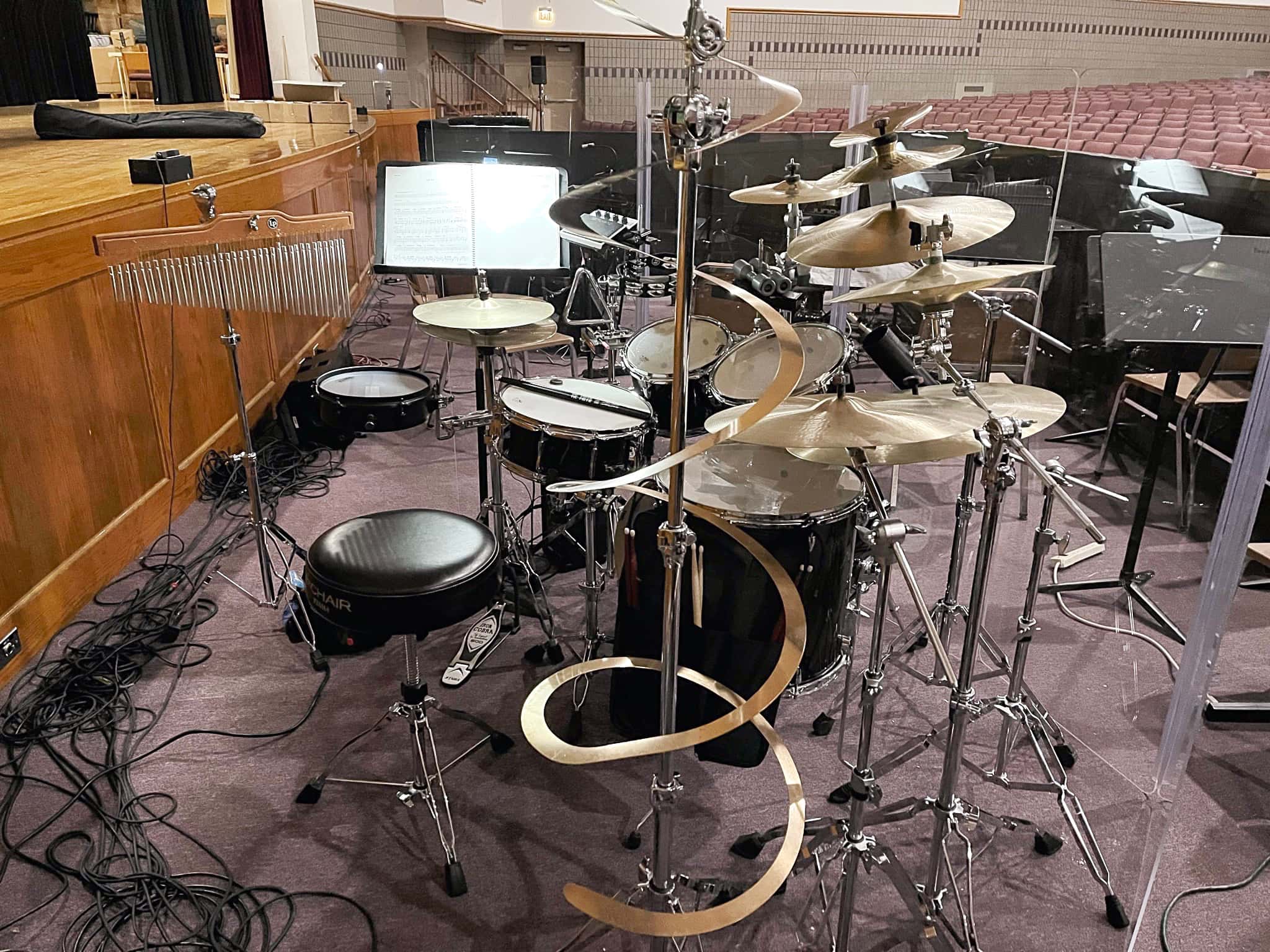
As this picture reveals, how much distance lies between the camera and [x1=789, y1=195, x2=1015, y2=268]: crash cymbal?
5.04 feet

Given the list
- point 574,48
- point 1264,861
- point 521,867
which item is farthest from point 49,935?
point 574,48

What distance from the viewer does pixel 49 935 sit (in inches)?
65.3

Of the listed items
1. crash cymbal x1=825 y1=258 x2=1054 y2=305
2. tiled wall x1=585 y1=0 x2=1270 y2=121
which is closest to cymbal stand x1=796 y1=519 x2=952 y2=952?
crash cymbal x1=825 y1=258 x2=1054 y2=305

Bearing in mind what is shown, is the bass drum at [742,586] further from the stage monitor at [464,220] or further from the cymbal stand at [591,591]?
the stage monitor at [464,220]

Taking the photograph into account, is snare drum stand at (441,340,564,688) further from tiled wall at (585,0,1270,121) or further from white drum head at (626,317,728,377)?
tiled wall at (585,0,1270,121)

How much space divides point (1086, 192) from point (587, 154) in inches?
140

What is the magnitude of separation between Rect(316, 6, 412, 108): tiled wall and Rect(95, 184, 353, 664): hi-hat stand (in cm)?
782

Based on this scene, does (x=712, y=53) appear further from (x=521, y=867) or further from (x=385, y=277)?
(x=385, y=277)

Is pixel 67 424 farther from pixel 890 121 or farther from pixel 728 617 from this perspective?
pixel 890 121

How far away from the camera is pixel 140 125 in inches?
191

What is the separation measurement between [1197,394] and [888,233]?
4.67 feet

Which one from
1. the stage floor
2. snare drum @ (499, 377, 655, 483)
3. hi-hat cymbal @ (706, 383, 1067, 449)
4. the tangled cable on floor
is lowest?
the stage floor

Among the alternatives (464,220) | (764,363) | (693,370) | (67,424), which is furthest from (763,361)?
(67,424)

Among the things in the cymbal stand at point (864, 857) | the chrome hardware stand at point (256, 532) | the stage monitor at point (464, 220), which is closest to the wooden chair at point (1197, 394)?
the cymbal stand at point (864, 857)
